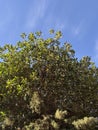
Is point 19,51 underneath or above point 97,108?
above

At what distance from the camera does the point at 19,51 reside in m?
31.7

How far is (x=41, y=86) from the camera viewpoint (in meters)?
31.1

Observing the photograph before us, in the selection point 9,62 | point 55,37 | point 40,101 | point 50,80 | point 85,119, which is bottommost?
point 85,119

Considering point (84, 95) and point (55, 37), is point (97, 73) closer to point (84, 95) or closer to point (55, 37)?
point (84, 95)

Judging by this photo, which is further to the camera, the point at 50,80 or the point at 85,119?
the point at 50,80

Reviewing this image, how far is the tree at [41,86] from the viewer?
29.7 m

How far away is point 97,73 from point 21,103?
10.4 meters

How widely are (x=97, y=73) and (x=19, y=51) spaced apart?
32.8 ft

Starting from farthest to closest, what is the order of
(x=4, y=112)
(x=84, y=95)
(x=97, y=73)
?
1. (x=97, y=73)
2. (x=84, y=95)
3. (x=4, y=112)

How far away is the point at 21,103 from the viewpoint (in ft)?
101

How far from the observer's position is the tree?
1168 inches

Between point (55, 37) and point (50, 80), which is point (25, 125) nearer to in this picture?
point (50, 80)

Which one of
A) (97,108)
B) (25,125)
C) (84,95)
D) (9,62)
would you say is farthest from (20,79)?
(97,108)

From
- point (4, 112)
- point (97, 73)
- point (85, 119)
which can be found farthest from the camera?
point (97, 73)
